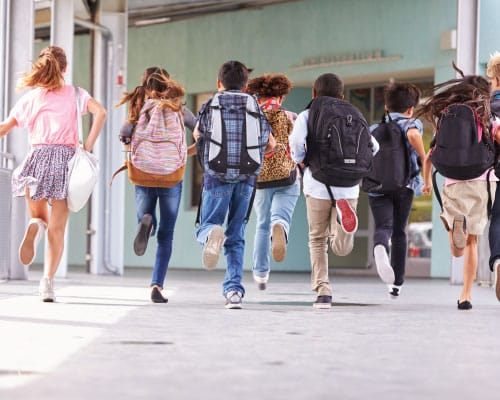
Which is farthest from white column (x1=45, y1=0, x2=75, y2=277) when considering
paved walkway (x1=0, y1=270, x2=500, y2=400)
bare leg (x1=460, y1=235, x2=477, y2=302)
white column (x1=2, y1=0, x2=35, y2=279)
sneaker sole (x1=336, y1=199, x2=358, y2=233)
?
bare leg (x1=460, y1=235, x2=477, y2=302)

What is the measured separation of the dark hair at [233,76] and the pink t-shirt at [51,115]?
1013 millimetres

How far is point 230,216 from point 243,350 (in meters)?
2.60

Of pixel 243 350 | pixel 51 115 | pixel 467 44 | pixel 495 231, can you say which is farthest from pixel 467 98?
pixel 467 44

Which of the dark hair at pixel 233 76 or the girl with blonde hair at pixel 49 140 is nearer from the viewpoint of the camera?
the dark hair at pixel 233 76

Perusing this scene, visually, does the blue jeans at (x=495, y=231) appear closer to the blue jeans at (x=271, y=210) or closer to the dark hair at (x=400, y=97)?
the dark hair at (x=400, y=97)

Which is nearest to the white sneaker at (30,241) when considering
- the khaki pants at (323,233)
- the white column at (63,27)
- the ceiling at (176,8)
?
the khaki pants at (323,233)

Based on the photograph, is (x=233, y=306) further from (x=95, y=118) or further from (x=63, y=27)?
(x=63, y=27)

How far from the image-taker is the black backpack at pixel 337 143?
7.28 m

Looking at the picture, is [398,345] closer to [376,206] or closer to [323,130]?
[323,130]

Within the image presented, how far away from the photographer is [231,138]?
279 inches

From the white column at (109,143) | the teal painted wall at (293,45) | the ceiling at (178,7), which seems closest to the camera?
the white column at (109,143)

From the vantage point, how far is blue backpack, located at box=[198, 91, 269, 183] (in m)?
7.07

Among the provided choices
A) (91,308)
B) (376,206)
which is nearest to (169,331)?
(91,308)

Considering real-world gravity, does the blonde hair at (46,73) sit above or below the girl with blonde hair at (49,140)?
above
